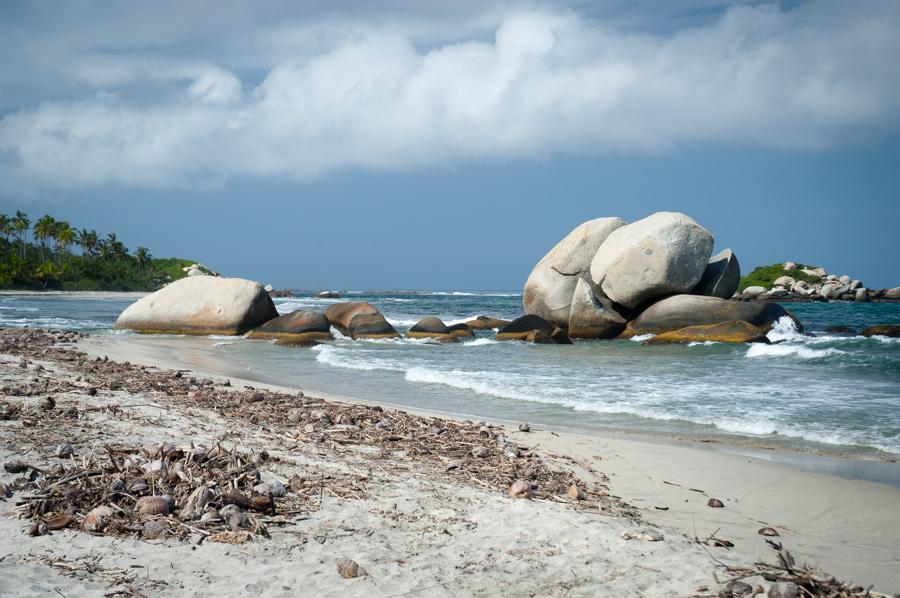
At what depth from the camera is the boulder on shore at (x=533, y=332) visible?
22891 mm

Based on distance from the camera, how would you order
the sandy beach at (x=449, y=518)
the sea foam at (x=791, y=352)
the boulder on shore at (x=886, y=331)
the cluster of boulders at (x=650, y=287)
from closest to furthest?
the sandy beach at (x=449, y=518) → the sea foam at (x=791, y=352) → the cluster of boulders at (x=650, y=287) → the boulder on shore at (x=886, y=331)

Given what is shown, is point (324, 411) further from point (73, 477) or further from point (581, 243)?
point (581, 243)

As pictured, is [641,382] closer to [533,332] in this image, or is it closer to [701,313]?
[533,332]

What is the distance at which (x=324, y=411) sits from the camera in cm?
812

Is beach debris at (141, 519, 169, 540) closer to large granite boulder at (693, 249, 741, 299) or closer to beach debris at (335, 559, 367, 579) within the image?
beach debris at (335, 559, 367, 579)

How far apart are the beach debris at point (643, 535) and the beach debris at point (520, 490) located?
0.96m

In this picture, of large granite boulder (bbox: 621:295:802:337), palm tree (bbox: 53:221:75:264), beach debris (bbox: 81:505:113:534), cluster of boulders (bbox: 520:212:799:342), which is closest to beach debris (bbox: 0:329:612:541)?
beach debris (bbox: 81:505:113:534)

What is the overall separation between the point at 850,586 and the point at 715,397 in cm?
837

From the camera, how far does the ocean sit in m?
9.05

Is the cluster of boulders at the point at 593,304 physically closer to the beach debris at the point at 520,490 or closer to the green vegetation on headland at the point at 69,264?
the beach debris at the point at 520,490

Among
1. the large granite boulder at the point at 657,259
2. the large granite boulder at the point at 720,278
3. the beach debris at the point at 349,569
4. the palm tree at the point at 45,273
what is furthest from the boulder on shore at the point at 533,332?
the palm tree at the point at 45,273

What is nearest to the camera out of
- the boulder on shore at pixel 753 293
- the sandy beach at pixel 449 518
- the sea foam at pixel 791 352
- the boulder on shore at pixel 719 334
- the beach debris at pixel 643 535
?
the sandy beach at pixel 449 518

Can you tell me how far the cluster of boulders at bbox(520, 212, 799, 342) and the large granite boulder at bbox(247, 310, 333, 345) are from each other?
27.0 ft

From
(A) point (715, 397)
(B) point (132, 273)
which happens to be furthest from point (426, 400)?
(B) point (132, 273)
